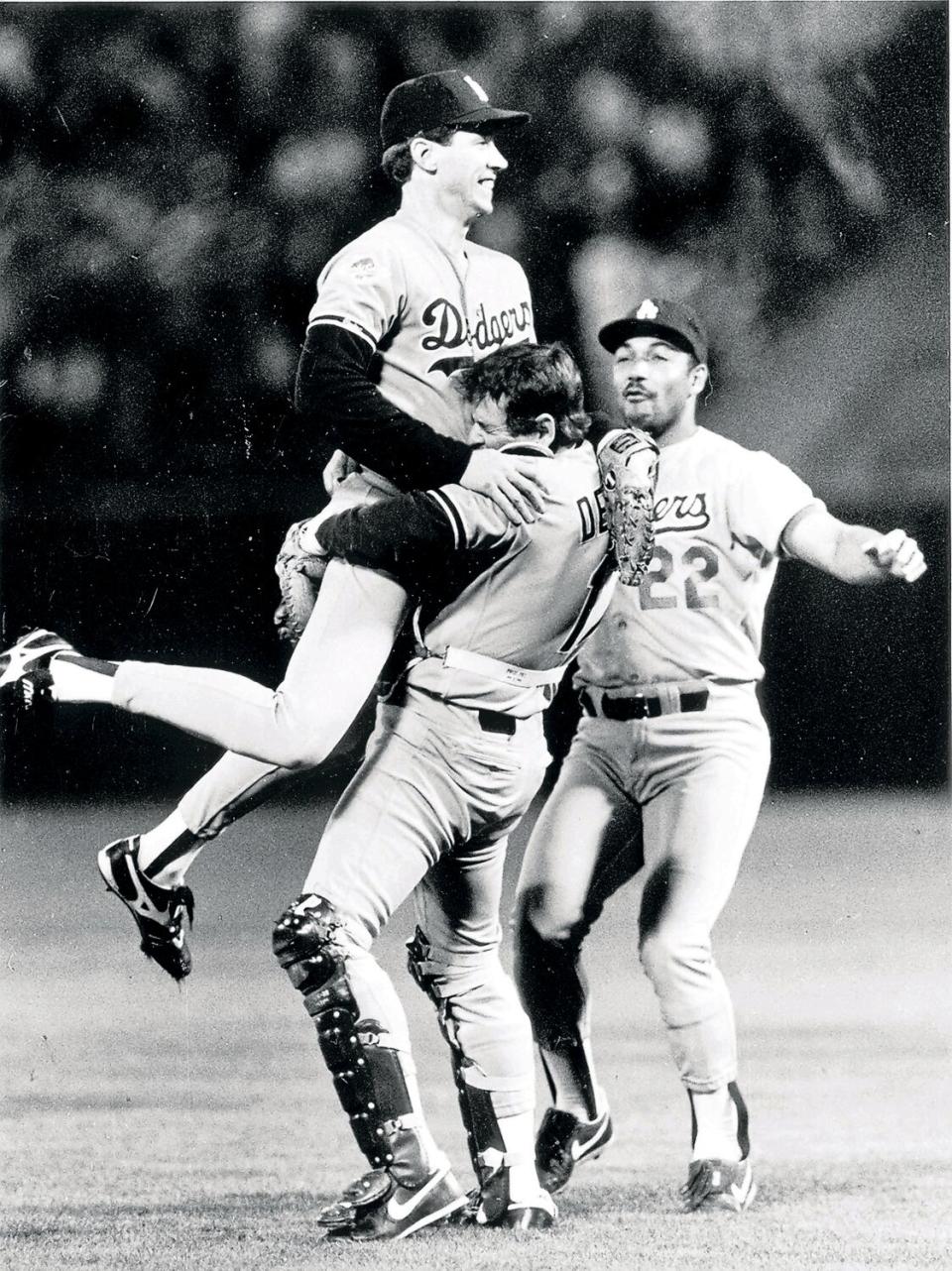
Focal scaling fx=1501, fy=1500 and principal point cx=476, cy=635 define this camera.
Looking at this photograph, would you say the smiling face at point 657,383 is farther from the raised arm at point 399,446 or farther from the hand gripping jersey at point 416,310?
the raised arm at point 399,446

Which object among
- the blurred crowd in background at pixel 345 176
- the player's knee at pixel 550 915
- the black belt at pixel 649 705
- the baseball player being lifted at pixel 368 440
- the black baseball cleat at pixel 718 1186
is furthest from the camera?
the blurred crowd in background at pixel 345 176

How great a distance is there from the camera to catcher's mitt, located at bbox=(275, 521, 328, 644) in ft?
9.76

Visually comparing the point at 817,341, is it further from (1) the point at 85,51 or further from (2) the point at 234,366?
(1) the point at 85,51

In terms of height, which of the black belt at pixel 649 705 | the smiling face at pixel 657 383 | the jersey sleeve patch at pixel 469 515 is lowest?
→ the black belt at pixel 649 705

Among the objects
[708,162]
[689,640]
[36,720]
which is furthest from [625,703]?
[708,162]

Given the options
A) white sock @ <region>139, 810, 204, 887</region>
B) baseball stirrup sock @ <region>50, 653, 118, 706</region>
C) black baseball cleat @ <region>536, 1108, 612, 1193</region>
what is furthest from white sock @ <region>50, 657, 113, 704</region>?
black baseball cleat @ <region>536, 1108, 612, 1193</region>

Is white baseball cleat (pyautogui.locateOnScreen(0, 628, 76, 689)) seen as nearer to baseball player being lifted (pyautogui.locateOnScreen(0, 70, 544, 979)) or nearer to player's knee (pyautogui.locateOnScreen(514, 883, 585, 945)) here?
baseball player being lifted (pyautogui.locateOnScreen(0, 70, 544, 979))

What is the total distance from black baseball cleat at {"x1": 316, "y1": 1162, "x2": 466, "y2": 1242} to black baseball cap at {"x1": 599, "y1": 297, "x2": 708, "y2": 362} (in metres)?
1.78

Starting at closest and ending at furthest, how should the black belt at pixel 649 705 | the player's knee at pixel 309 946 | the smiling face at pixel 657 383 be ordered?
the player's knee at pixel 309 946 → the black belt at pixel 649 705 → the smiling face at pixel 657 383

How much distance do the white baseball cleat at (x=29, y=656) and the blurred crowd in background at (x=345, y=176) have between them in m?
1.12

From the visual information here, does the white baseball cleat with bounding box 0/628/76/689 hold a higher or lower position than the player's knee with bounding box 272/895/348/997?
higher

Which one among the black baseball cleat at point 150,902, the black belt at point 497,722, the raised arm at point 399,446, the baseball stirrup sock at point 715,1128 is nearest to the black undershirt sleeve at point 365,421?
the raised arm at point 399,446

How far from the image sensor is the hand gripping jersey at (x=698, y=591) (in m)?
3.20

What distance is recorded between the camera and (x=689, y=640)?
3211 mm
